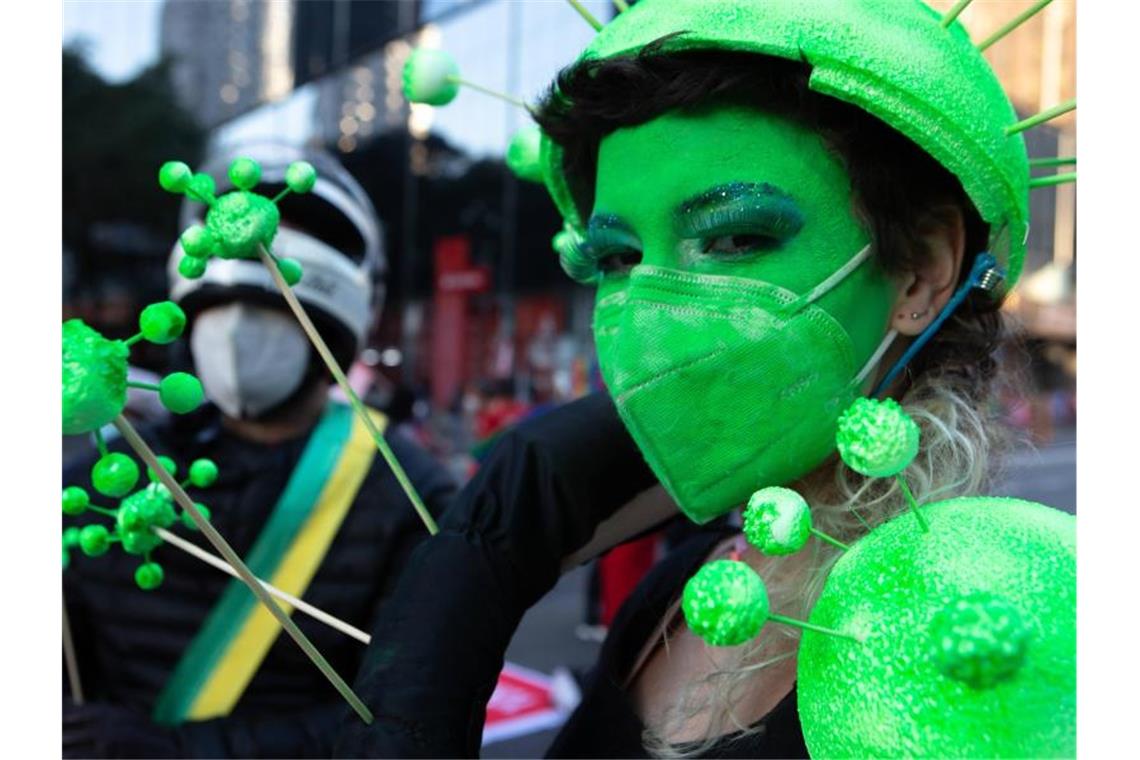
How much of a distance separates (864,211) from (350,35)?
1379cm

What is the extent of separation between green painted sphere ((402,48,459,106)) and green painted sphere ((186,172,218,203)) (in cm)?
26

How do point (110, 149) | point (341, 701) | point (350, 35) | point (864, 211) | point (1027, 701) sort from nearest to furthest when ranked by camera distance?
point (1027, 701) < point (864, 211) < point (341, 701) < point (350, 35) < point (110, 149)

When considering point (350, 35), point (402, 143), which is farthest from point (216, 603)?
point (402, 143)

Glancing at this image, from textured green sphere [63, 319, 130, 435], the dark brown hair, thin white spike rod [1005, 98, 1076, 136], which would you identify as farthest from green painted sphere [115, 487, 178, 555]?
thin white spike rod [1005, 98, 1076, 136]

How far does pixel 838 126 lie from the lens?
2.70 feet

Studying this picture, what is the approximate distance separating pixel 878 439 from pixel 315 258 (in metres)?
1.45

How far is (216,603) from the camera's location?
1717 millimetres

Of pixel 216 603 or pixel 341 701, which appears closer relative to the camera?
pixel 341 701

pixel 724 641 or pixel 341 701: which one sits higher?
pixel 724 641

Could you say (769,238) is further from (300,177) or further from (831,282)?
(300,177)

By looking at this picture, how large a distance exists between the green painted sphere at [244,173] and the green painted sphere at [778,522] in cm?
47

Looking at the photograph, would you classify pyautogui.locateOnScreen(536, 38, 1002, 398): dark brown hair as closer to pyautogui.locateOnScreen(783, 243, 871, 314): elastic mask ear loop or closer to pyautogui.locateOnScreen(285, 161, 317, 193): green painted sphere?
pyautogui.locateOnScreen(783, 243, 871, 314): elastic mask ear loop
